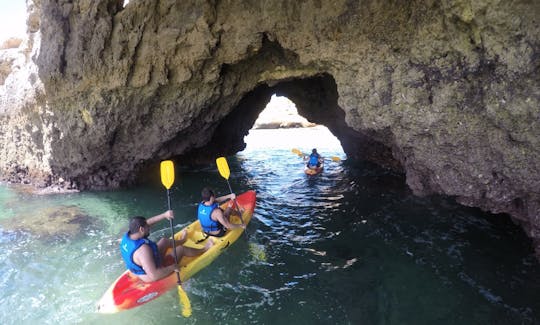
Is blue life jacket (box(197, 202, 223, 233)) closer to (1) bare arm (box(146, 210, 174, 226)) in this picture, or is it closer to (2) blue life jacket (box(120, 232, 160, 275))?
(1) bare arm (box(146, 210, 174, 226))

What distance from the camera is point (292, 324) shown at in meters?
4.04

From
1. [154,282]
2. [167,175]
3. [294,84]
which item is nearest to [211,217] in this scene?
[167,175]

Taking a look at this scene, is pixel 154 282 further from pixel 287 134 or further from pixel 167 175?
pixel 287 134

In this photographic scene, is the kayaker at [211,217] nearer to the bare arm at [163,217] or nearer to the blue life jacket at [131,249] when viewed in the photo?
the bare arm at [163,217]

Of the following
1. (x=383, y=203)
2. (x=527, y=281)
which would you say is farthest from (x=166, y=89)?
(x=527, y=281)

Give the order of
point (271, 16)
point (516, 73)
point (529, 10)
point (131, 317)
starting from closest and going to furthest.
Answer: point (529, 10) → point (516, 73) → point (131, 317) → point (271, 16)

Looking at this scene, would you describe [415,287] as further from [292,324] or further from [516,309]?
[292,324]

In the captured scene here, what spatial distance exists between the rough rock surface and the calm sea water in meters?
0.91

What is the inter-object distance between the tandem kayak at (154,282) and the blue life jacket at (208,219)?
160 millimetres

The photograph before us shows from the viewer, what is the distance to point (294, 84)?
1188cm

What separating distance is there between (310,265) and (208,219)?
1.73m

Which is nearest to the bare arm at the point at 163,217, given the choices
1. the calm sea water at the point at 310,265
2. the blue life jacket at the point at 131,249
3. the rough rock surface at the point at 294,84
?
the blue life jacket at the point at 131,249

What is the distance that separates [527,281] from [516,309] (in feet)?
2.31

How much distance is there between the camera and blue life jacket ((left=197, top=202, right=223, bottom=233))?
545 cm
